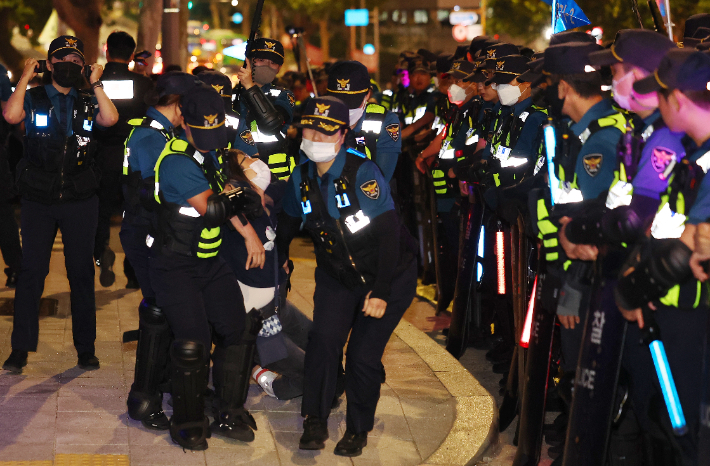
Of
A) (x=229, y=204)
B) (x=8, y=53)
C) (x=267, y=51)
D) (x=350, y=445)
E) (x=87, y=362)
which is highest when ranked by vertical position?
(x=267, y=51)

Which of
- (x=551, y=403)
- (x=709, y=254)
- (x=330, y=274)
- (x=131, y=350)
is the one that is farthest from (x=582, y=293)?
(x=131, y=350)

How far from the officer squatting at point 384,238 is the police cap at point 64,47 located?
0.8 inches

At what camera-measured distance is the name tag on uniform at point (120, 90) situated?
9195 millimetres

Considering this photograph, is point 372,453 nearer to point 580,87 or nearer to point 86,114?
point 580,87

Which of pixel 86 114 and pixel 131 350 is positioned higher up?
pixel 86 114

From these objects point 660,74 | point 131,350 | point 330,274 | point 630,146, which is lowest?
point 131,350

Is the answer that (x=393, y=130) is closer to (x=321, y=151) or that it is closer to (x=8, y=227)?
(x=321, y=151)

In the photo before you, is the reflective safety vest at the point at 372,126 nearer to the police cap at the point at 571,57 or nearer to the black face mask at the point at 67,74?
the black face mask at the point at 67,74

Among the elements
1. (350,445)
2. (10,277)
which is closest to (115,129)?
(10,277)

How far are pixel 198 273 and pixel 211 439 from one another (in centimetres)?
101

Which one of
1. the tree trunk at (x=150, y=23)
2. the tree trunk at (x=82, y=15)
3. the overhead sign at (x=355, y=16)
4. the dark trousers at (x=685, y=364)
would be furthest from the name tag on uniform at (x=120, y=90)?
the overhead sign at (x=355, y=16)

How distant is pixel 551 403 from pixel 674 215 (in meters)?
2.73

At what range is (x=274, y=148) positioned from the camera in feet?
25.4

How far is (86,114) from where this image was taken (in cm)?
695
